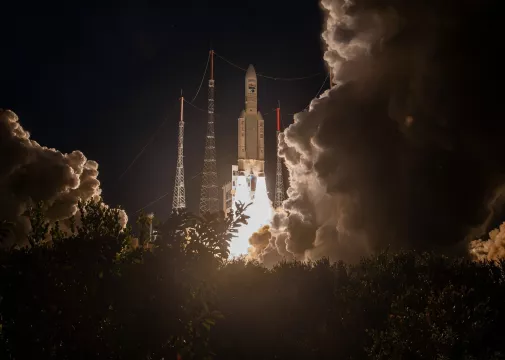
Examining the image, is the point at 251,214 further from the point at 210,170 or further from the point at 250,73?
the point at 250,73

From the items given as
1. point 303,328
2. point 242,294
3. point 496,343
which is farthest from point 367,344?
point 242,294

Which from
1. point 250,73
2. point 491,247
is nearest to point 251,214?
point 250,73

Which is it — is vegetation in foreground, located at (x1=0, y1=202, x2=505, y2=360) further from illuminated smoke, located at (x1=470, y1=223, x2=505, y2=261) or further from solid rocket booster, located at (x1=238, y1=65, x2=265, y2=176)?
solid rocket booster, located at (x1=238, y1=65, x2=265, y2=176)

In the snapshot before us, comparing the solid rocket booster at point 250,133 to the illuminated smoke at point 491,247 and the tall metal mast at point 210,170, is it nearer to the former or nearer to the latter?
the tall metal mast at point 210,170

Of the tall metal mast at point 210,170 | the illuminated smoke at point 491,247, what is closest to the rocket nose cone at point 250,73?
the tall metal mast at point 210,170

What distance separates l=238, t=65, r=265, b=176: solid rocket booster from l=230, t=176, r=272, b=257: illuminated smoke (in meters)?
1.57

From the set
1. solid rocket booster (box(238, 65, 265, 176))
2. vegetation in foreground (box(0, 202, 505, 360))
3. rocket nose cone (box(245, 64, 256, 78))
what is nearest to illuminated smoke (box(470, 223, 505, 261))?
vegetation in foreground (box(0, 202, 505, 360))

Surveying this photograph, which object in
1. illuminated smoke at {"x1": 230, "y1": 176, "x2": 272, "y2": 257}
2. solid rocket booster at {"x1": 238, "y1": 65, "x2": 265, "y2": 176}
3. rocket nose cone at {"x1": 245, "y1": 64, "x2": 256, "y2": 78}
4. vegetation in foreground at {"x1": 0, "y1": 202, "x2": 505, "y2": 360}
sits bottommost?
vegetation in foreground at {"x1": 0, "y1": 202, "x2": 505, "y2": 360}

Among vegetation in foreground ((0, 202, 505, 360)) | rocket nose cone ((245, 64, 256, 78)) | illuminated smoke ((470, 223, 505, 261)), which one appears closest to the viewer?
vegetation in foreground ((0, 202, 505, 360))

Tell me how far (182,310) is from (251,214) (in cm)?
5154

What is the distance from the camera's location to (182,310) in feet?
20.6

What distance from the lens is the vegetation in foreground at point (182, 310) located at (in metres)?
6.29

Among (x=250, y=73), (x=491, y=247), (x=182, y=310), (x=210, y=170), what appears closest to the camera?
(x=182, y=310)

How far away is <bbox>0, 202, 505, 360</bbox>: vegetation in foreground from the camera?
6289 millimetres
